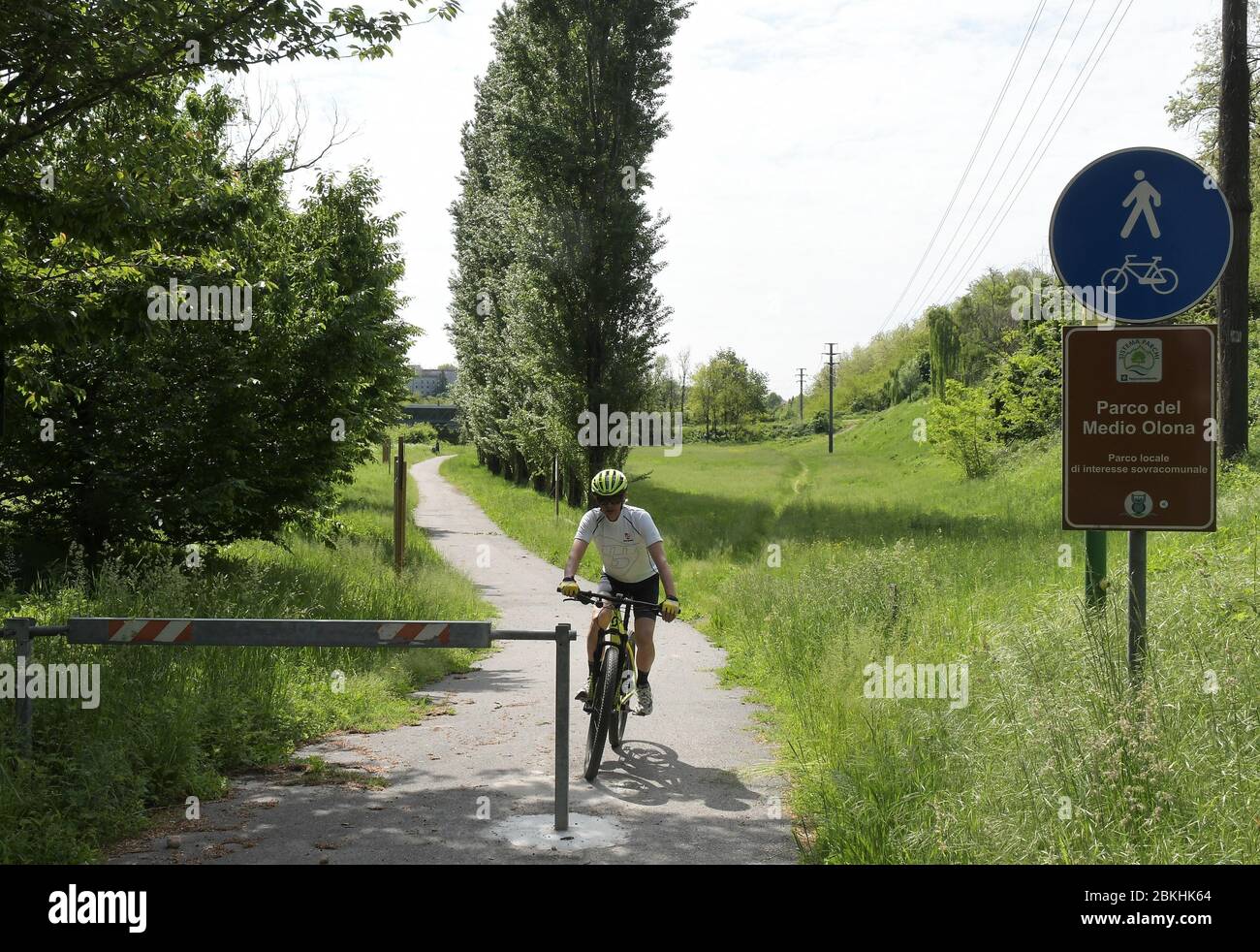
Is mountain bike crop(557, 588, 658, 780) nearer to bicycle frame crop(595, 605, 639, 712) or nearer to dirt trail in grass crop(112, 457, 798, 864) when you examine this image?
bicycle frame crop(595, 605, 639, 712)

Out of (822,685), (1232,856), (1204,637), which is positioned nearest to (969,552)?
(822,685)

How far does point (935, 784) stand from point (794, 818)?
0.89m

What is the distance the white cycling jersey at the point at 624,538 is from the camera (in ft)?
24.3

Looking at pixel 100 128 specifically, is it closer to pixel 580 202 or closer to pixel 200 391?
A: pixel 200 391

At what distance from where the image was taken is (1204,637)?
243 inches

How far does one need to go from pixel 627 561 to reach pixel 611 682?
969 mm

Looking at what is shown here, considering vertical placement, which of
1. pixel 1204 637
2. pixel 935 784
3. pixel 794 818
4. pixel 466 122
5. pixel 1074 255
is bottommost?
pixel 794 818

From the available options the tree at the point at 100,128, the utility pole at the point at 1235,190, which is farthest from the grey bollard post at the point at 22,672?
the utility pole at the point at 1235,190

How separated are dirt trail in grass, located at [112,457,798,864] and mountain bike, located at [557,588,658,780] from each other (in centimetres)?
18

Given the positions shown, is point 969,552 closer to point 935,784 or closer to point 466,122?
point 935,784

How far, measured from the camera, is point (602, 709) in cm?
675

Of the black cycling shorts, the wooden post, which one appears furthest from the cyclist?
the wooden post

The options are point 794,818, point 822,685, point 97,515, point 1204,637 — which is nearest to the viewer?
point 794,818

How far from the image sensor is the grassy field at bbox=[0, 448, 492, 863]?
17.4 ft
